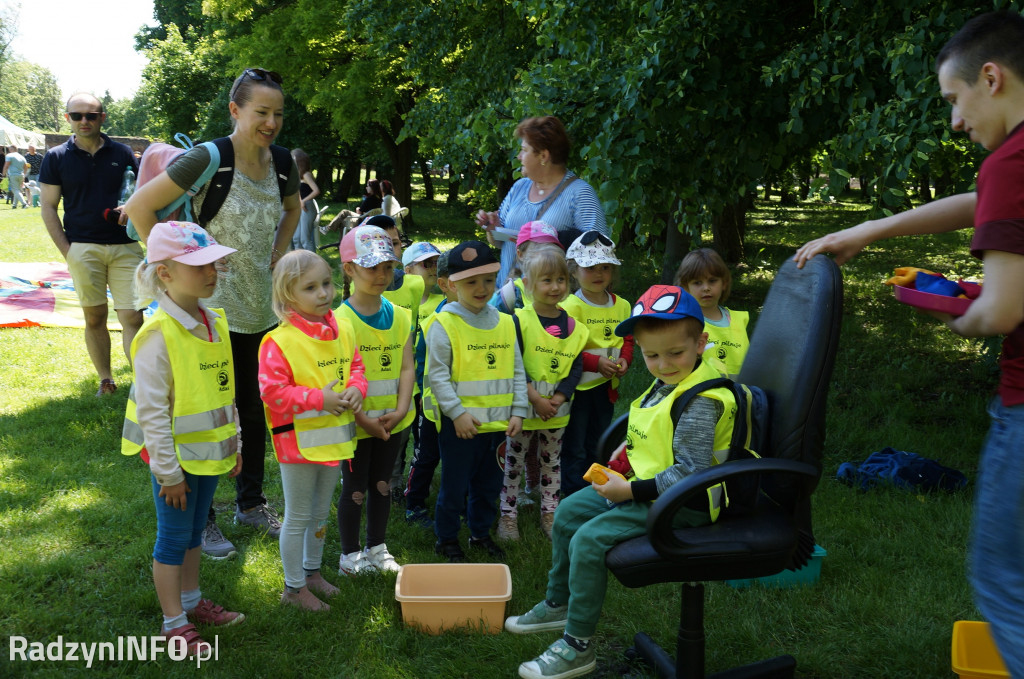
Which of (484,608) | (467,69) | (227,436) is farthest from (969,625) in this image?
(467,69)

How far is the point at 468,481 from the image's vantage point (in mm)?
4141

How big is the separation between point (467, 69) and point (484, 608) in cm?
832

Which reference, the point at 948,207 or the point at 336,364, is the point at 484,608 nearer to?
the point at 336,364

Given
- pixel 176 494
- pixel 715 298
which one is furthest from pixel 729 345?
pixel 176 494

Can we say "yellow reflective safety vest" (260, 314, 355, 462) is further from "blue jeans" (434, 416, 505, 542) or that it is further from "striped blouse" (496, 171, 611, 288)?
"striped blouse" (496, 171, 611, 288)

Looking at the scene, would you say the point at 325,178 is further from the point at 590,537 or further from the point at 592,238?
the point at 590,537

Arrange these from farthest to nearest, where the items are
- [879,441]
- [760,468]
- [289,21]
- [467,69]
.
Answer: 1. [289,21]
2. [467,69]
3. [879,441]
4. [760,468]

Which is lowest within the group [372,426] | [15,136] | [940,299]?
[372,426]

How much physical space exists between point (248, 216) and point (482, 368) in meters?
1.37

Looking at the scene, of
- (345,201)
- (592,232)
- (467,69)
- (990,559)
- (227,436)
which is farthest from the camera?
(345,201)

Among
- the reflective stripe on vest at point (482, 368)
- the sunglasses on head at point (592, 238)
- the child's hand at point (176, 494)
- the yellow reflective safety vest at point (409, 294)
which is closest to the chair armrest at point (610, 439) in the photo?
the reflective stripe on vest at point (482, 368)

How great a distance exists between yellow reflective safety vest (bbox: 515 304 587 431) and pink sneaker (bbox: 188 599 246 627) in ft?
5.73

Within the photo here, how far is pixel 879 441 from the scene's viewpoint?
5902 mm

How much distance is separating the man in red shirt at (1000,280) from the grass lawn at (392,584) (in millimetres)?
1255
